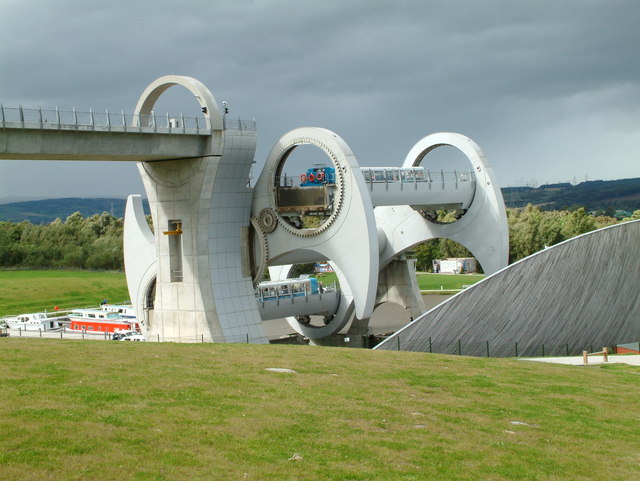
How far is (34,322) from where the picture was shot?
203ft

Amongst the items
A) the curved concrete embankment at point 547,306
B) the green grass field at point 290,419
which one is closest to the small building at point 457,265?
the curved concrete embankment at point 547,306

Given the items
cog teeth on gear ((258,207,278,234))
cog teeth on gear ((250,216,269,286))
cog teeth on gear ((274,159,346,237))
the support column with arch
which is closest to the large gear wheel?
cog teeth on gear ((274,159,346,237))

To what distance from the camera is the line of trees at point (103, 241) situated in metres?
97.2

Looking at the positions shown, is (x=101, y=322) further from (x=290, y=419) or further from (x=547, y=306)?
(x=290, y=419)

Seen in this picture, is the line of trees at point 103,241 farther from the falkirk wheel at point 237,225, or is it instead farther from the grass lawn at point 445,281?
the falkirk wheel at point 237,225

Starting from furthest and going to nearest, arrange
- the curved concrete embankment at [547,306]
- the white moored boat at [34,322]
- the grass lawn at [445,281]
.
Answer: the grass lawn at [445,281]
the white moored boat at [34,322]
the curved concrete embankment at [547,306]

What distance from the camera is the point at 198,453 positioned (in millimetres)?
14000

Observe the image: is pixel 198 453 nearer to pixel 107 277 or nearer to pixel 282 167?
pixel 282 167

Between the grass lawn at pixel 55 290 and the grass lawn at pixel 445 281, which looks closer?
the grass lawn at pixel 55 290

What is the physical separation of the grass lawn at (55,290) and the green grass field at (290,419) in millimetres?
57673

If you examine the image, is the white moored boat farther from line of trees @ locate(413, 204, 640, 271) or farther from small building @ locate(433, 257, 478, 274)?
small building @ locate(433, 257, 478, 274)

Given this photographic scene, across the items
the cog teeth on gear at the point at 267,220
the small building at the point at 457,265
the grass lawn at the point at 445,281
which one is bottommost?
the grass lawn at the point at 445,281

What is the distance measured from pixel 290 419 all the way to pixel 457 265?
90.7m

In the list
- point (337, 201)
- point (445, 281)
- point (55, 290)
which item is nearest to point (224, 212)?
point (337, 201)
